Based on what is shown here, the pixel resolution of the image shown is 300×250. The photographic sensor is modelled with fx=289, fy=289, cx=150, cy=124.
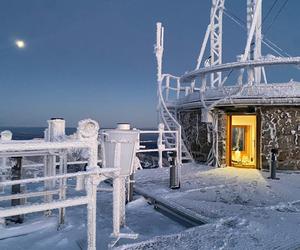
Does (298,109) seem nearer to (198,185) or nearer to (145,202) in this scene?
(198,185)

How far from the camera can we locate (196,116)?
12828mm

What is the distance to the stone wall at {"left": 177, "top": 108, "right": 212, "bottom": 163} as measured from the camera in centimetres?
1234

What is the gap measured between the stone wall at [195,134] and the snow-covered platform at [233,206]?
2005mm

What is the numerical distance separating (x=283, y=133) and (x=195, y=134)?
3.67m

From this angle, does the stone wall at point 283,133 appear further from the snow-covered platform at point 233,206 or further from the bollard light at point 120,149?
the bollard light at point 120,149

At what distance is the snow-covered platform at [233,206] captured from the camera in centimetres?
413

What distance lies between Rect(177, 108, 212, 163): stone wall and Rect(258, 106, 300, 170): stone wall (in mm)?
2281

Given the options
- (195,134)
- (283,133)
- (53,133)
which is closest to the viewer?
(53,133)

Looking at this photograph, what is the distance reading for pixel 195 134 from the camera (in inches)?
510

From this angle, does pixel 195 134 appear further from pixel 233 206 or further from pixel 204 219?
pixel 204 219

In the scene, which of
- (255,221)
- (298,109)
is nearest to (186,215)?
(255,221)

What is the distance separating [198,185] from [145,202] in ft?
6.09

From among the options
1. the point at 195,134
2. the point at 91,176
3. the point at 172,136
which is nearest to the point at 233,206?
the point at 91,176

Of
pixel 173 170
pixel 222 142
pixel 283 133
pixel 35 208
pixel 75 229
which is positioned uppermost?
pixel 283 133
